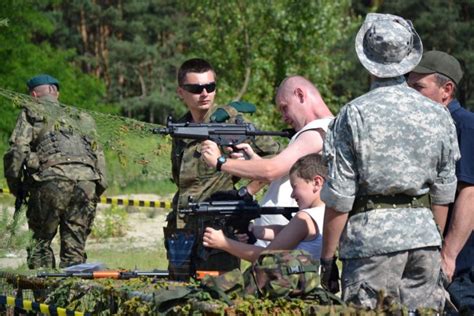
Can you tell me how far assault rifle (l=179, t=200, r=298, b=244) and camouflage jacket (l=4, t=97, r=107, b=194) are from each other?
4.49 m

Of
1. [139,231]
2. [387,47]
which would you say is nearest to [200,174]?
[387,47]

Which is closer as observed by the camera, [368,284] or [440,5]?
[368,284]

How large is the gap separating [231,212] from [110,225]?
11.2m

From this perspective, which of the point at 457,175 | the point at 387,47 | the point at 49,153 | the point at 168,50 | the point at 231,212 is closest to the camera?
the point at 387,47

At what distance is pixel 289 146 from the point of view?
677 cm

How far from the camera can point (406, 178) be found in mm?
5562

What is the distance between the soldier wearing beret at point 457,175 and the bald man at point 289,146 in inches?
21.7

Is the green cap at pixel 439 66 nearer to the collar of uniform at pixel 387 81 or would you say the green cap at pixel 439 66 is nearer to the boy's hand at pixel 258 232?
the collar of uniform at pixel 387 81

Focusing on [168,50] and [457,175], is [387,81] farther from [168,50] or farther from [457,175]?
[168,50]

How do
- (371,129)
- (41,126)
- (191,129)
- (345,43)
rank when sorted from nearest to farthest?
(371,129), (191,129), (41,126), (345,43)

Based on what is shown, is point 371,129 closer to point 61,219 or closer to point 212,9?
point 61,219

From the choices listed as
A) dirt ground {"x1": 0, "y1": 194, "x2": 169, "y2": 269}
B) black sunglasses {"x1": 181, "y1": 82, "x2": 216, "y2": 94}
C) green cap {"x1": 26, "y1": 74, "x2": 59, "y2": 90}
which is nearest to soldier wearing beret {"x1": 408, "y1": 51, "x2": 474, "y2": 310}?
black sunglasses {"x1": 181, "y1": 82, "x2": 216, "y2": 94}

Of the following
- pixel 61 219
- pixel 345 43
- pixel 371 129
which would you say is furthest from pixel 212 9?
pixel 371 129

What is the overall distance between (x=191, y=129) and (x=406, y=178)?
1.76 m
